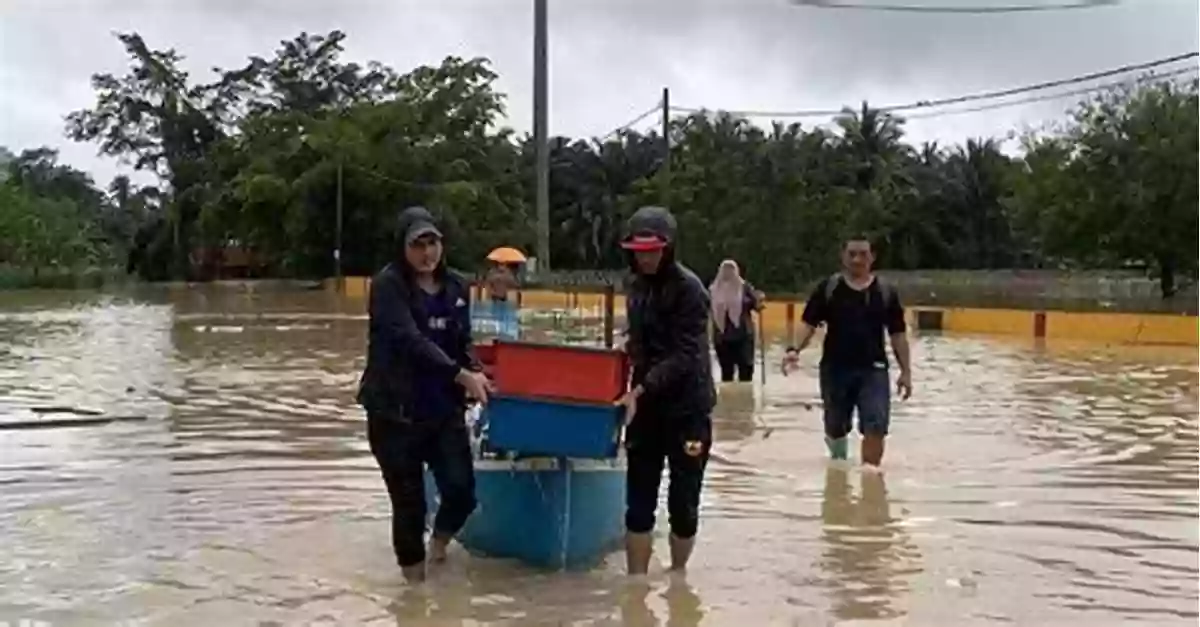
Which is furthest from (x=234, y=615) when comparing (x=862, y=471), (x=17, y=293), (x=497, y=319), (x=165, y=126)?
(x=165, y=126)

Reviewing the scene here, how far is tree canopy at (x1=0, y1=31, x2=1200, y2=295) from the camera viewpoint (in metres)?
36.0

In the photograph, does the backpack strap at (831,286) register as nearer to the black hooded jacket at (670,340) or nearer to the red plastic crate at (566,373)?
the black hooded jacket at (670,340)

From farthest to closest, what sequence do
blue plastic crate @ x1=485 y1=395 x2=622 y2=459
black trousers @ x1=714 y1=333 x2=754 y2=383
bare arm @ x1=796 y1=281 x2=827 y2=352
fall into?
black trousers @ x1=714 y1=333 x2=754 y2=383 → bare arm @ x1=796 y1=281 x2=827 y2=352 → blue plastic crate @ x1=485 y1=395 x2=622 y2=459

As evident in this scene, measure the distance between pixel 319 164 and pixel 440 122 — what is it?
5.58 metres

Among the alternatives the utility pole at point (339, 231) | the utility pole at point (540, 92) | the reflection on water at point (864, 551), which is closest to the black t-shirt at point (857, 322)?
the reflection on water at point (864, 551)

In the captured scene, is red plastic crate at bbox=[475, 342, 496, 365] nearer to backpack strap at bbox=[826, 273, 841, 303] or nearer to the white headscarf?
backpack strap at bbox=[826, 273, 841, 303]

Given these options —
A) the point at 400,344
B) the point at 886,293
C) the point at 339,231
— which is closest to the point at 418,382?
the point at 400,344

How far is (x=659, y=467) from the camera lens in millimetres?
6816

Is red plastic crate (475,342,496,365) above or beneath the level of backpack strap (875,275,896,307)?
beneath

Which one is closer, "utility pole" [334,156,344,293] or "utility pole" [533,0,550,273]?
"utility pole" [533,0,550,273]

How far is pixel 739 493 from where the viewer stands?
954 cm

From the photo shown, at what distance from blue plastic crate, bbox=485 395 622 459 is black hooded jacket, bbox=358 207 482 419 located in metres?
0.23

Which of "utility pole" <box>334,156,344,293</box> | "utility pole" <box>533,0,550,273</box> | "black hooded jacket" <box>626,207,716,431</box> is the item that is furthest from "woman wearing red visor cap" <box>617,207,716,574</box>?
"utility pole" <box>334,156,344,293</box>

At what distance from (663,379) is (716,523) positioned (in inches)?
78.2
